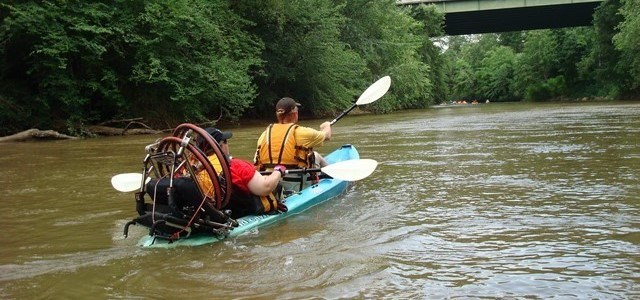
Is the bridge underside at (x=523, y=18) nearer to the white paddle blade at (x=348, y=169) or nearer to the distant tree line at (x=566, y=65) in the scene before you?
the distant tree line at (x=566, y=65)

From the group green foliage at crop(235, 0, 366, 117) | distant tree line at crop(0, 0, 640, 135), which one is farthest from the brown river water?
green foliage at crop(235, 0, 366, 117)

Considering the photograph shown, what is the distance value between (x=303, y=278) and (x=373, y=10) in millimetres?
25900

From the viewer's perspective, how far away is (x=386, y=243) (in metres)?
4.20

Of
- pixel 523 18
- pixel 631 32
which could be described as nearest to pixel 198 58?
pixel 631 32

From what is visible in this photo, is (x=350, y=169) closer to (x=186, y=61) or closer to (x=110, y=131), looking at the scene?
(x=110, y=131)

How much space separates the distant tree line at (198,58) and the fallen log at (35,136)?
684mm

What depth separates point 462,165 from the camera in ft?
26.0

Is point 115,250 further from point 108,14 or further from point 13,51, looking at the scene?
point 13,51

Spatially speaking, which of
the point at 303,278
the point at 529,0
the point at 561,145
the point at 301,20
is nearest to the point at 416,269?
the point at 303,278

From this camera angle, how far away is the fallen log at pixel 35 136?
14930 mm

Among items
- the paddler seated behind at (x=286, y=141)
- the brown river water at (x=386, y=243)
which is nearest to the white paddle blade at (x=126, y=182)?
the brown river water at (x=386, y=243)

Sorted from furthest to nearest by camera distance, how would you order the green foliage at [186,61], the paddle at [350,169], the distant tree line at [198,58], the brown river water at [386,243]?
the green foliage at [186,61] → the distant tree line at [198,58] → the paddle at [350,169] → the brown river water at [386,243]

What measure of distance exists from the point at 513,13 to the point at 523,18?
2.37 m

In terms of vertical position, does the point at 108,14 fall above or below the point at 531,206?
above
